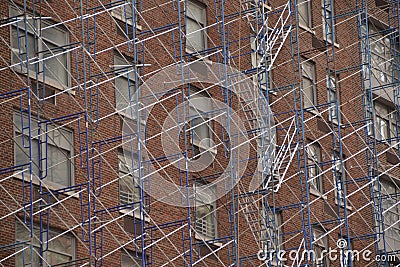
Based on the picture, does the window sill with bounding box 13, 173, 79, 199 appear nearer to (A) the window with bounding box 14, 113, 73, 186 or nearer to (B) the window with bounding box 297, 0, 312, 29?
(A) the window with bounding box 14, 113, 73, 186

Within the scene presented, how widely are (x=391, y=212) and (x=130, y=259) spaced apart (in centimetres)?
1340

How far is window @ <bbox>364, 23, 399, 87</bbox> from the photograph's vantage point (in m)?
46.9

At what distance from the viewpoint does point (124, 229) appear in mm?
33625

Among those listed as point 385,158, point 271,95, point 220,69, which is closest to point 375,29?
point 385,158

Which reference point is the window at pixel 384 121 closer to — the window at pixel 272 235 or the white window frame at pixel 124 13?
the window at pixel 272 235

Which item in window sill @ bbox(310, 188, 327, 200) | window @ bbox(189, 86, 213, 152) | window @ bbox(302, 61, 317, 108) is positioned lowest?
window sill @ bbox(310, 188, 327, 200)

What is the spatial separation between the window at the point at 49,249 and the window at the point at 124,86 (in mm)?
4145

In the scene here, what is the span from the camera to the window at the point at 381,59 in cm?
4691

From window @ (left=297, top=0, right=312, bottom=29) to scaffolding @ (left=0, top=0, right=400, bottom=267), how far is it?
8 cm

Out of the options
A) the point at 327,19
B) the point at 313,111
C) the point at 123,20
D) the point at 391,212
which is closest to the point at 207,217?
the point at 123,20

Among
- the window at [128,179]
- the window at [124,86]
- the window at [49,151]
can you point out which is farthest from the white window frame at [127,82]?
the window at [49,151]

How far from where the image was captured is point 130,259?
34.1 m

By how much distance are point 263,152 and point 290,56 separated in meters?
5.85

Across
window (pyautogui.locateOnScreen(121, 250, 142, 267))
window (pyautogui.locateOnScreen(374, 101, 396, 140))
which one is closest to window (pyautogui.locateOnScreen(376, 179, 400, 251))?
window (pyautogui.locateOnScreen(374, 101, 396, 140))
